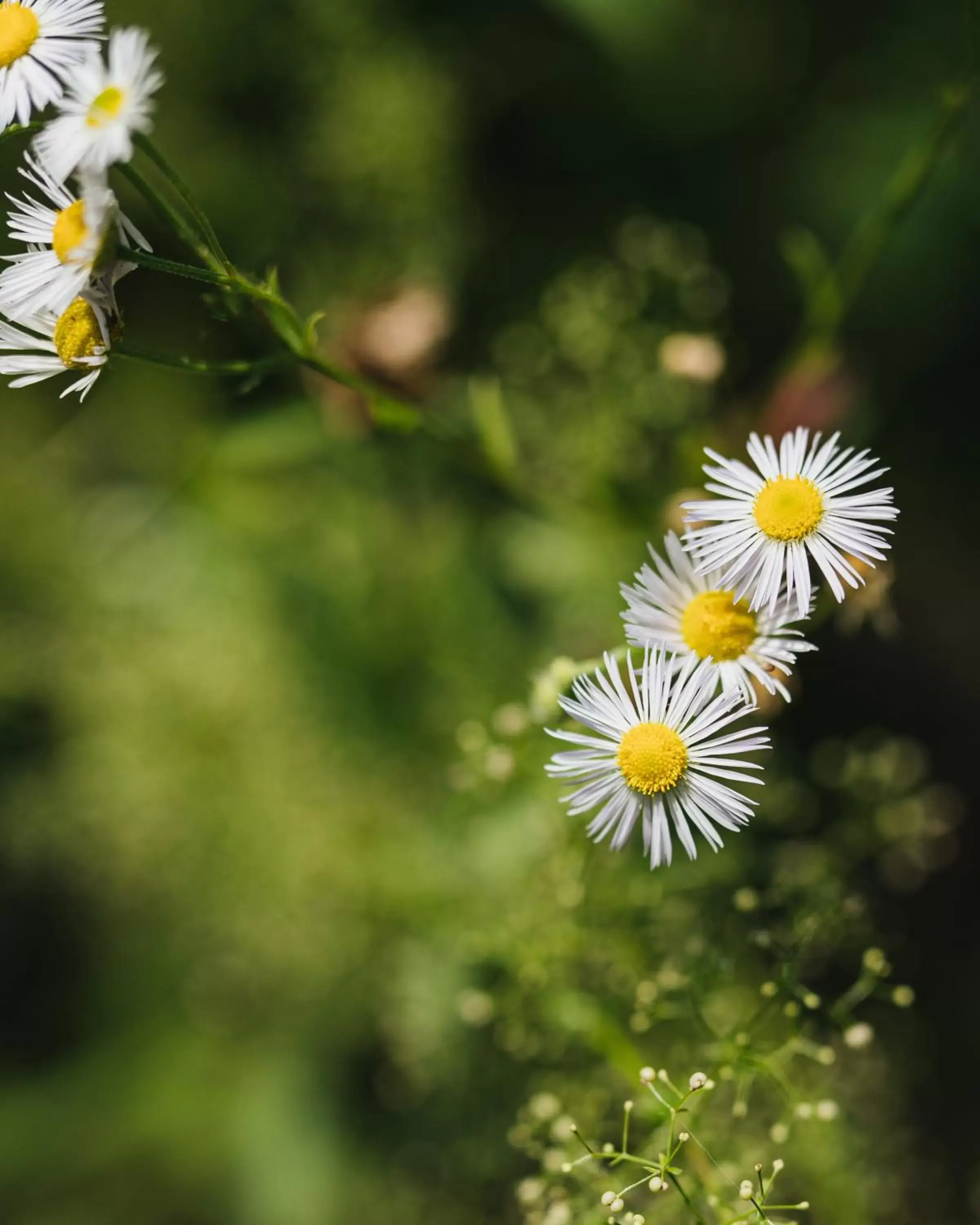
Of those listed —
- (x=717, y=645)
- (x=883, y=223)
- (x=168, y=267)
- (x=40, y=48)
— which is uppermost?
(x=883, y=223)

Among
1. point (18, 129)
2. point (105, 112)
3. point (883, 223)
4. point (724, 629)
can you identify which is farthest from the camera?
point (883, 223)

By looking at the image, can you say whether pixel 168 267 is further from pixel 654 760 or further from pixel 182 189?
pixel 654 760

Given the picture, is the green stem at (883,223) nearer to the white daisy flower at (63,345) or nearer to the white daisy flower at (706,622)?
the white daisy flower at (706,622)

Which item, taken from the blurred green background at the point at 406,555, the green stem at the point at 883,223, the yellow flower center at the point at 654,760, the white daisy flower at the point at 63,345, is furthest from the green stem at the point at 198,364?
the green stem at the point at 883,223

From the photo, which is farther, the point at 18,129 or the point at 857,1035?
the point at 857,1035

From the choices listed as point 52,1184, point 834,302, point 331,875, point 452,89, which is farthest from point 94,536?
point 834,302

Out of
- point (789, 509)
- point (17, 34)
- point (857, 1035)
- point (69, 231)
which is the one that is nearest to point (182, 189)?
point (69, 231)
